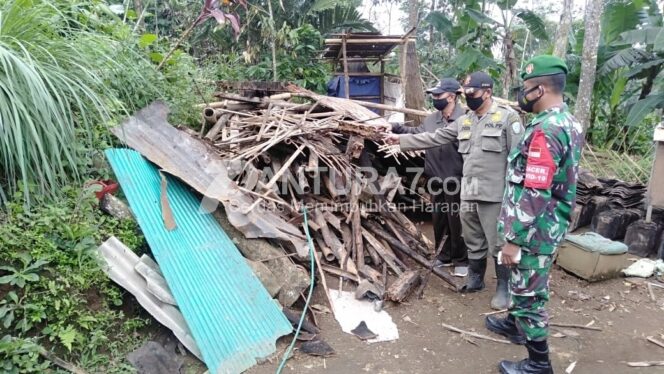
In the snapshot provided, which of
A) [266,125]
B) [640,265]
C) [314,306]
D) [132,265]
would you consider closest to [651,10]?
[640,265]

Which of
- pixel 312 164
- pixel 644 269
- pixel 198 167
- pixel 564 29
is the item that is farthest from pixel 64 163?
pixel 564 29

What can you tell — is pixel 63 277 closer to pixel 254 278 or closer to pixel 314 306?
pixel 254 278

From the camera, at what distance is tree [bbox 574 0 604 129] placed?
7504 mm

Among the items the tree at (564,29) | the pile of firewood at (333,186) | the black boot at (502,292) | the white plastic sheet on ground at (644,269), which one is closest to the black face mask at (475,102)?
the pile of firewood at (333,186)

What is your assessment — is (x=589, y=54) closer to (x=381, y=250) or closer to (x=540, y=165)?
(x=381, y=250)

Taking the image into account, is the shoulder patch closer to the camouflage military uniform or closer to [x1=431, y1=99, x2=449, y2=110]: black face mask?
[x1=431, y1=99, x2=449, y2=110]: black face mask

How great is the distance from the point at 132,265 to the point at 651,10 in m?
10.4

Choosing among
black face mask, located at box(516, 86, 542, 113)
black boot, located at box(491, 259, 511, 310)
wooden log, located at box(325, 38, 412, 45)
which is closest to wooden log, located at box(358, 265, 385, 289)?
black boot, located at box(491, 259, 511, 310)

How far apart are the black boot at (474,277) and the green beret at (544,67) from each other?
206 centimetres

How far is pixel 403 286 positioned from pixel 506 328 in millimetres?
903

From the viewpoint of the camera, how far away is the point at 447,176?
15.1ft

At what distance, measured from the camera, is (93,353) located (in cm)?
278

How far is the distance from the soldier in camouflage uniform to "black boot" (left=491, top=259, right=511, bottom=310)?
0.99 metres

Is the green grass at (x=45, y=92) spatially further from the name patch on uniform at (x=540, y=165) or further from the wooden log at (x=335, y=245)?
the name patch on uniform at (x=540, y=165)
